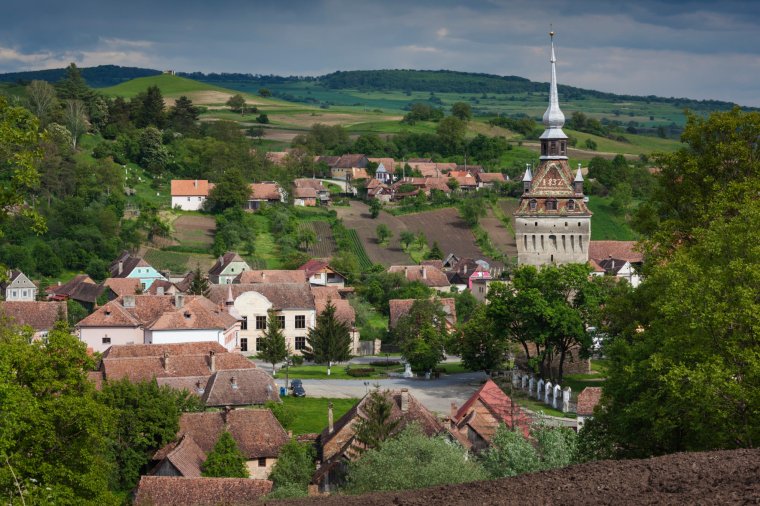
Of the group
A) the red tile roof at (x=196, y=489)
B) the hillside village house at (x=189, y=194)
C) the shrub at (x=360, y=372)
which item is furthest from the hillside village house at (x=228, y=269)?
the red tile roof at (x=196, y=489)

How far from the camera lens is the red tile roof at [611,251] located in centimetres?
11669

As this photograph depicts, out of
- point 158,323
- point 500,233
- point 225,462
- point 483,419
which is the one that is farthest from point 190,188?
point 225,462

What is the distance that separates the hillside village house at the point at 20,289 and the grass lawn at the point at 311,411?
134ft

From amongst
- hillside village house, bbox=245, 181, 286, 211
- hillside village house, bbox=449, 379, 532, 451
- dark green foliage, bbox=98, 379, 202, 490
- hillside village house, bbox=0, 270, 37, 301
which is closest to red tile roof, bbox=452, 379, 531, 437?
hillside village house, bbox=449, 379, 532, 451

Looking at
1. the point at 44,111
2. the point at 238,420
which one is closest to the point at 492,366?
the point at 238,420

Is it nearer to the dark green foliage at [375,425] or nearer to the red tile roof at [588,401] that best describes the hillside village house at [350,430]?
the dark green foliage at [375,425]

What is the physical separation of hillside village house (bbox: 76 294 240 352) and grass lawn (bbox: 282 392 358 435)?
31.3 feet

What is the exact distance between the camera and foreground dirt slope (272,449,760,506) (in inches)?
860

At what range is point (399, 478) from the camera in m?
36.0

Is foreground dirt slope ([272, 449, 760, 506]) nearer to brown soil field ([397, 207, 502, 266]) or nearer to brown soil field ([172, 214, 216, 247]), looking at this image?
brown soil field ([397, 207, 502, 266])

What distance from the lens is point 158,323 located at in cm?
7475

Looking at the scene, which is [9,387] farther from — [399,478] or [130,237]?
[130,237]

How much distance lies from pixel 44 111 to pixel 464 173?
53174 mm

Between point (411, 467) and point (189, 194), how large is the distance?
103m
